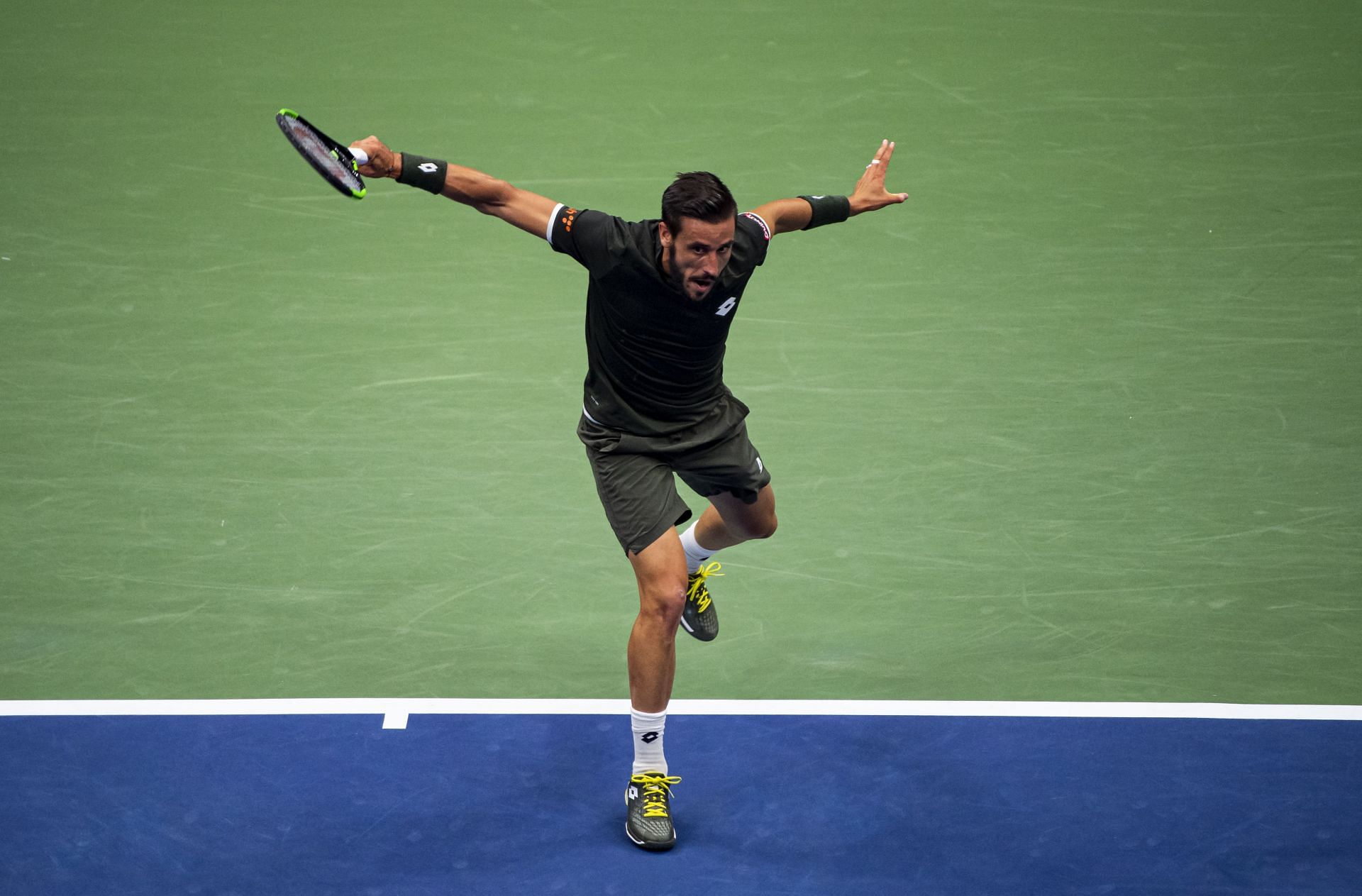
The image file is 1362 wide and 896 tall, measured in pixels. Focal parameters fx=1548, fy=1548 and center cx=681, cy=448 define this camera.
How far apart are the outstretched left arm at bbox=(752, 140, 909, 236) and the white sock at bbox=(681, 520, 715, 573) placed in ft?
4.02

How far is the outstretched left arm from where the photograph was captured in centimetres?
572

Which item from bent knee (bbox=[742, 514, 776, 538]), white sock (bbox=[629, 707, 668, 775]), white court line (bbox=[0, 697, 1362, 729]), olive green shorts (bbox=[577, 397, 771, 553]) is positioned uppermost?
olive green shorts (bbox=[577, 397, 771, 553])

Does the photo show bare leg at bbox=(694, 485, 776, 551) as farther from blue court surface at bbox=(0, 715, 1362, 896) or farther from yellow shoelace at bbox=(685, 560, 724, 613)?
blue court surface at bbox=(0, 715, 1362, 896)

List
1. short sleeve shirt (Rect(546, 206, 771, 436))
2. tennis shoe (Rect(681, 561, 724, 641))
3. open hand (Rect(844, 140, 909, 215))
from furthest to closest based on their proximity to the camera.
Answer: tennis shoe (Rect(681, 561, 724, 641)) < open hand (Rect(844, 140, 909, 215)) < short sleeve shirt (Rect(546, 206, 771, 436))

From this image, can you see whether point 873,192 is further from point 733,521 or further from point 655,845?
point 655,845

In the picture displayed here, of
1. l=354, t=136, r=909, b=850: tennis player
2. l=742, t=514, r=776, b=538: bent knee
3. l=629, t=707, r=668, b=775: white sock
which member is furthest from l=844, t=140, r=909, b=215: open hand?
l=629, t=707, r=668, b=775: white sock

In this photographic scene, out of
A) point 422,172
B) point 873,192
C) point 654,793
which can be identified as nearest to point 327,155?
point 422,172

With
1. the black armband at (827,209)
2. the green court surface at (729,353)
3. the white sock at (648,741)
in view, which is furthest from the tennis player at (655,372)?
the green court surface at (729,353)

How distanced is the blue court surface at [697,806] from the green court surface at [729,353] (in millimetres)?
293

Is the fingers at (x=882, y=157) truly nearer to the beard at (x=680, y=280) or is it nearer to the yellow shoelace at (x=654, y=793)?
the beard at (x=680, y=280)

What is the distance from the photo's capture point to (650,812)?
5238 mm

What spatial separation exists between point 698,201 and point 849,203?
1.17 meters

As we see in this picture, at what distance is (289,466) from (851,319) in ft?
10.0

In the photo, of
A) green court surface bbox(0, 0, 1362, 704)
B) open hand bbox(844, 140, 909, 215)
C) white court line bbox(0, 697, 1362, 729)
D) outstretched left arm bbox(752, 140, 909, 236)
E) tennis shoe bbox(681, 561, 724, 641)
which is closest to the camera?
outstretched left arm bbox(752, 140, 909, 236)
